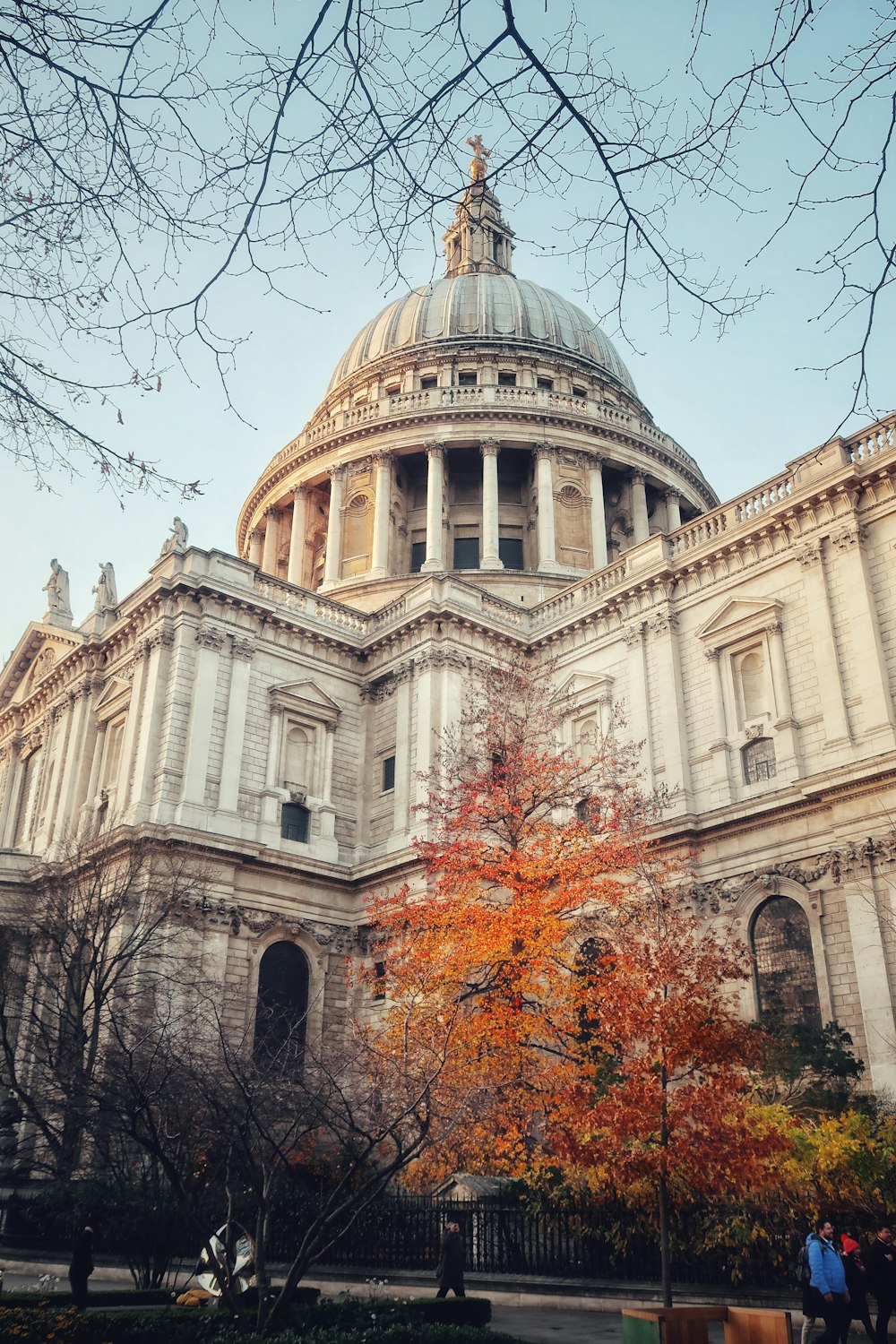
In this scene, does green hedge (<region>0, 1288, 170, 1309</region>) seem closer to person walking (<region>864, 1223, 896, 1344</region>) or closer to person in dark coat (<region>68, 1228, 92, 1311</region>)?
person in dark coat (<region>68, 1228, 92, 1311</region>)

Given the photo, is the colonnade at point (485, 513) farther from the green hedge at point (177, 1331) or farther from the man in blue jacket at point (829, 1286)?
the green hedge at point (177, 1331)

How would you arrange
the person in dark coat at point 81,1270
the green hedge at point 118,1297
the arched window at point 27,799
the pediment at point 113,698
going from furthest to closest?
the arched window at point 27,799, the pediment at point 113,698, the person in dark coat at point 81,1270, the green hedge at point 118,1297

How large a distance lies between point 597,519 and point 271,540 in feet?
55.3

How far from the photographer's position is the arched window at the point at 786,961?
2325cm

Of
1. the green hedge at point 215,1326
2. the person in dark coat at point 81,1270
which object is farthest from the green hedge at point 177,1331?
the person in dark coat at point 81,1270

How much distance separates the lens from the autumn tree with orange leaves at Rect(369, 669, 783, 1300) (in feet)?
49.6

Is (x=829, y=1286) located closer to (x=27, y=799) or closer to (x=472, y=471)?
(x=27, y=799)

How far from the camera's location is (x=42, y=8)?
5473mm

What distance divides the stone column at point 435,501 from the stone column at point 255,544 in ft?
37.0

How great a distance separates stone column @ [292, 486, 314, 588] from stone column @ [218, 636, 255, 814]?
62.1ft

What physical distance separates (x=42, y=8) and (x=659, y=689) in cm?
2527

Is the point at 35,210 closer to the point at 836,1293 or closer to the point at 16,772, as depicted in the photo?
the point at 836,1293

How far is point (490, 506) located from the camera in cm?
4706

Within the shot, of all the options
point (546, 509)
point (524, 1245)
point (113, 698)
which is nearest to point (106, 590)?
point (113, 698)
